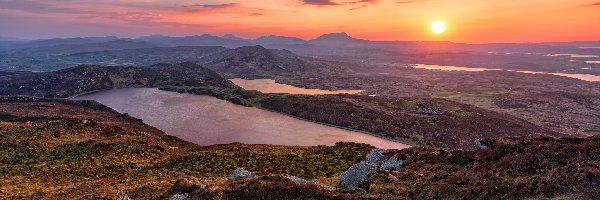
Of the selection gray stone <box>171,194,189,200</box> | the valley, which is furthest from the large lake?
gray stone <box>171,194,189,200</box>

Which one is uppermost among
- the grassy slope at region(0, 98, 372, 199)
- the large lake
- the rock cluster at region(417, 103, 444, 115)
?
the grassy slope at region(0, 98, 372, 199)

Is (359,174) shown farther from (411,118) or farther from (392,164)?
(411,118)

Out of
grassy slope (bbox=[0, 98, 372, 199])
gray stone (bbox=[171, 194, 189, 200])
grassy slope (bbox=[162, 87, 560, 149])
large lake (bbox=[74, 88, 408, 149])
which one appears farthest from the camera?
grassy slope (bbox=[162, 87, 560, 149])

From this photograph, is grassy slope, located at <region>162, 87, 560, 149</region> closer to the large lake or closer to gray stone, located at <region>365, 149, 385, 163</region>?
the large lake

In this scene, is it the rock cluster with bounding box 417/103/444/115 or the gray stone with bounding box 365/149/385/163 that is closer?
the gray stone with bounding box 365/149/385/163

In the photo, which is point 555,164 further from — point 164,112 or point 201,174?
point 164,112

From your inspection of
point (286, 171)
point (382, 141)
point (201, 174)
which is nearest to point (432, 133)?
point (382, 141)

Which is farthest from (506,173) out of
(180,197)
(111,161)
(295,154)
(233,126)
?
(233,126)
